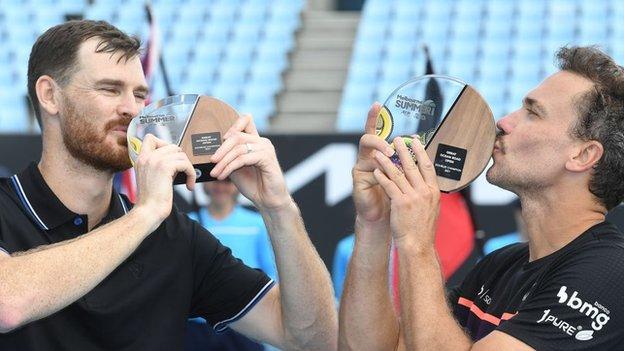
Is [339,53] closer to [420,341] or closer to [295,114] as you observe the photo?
[295,114]

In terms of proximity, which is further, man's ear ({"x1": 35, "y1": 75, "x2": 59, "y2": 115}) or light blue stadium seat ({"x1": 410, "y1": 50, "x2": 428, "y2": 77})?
light blue stadium seat ({"x1": 410, "y1": 50, "x2": 428, "y2": 77})

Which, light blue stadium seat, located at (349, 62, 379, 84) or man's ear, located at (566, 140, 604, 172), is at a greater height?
man's ear, located at (566, 140, 604, 172)

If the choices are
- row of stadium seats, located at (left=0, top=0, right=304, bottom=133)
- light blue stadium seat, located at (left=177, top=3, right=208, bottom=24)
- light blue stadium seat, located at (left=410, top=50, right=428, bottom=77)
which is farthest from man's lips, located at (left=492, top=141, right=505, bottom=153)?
light blue stadium seat, located at (left=177, top=3, right=208, bottom=24)

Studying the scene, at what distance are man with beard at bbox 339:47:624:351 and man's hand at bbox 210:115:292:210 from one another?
25 cm

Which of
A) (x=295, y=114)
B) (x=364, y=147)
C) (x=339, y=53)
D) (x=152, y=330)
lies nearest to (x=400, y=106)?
(x=364, y=147)

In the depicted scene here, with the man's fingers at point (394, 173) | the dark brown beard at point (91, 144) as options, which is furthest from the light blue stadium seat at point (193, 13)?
the man's fingers at point (394, 173)

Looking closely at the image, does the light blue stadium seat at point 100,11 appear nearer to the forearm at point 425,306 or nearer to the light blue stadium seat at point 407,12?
the light blue stadium seat at point 407,12

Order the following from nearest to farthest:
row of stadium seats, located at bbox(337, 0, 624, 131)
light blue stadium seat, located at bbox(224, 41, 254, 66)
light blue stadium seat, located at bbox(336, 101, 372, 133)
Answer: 1. light blue stadium seat, located at bbox(336, 101, 372, 133)
2. row of stadium seats, located at bbox(337, 0, 624, 131)
3. light blue stadium seat, located at bbox(224, 41, 254, 66)

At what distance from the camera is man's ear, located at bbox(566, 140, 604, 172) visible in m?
2.86

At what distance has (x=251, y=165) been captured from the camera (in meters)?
3.01

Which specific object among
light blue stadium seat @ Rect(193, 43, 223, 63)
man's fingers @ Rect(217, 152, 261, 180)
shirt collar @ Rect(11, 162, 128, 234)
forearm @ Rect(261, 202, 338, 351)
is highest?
man's fingers @ Rect(217, 152, 261, 180)

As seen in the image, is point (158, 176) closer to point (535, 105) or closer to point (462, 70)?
point (535, 105)

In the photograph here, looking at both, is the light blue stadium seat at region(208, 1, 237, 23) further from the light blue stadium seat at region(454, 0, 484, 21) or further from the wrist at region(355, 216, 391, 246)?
the wrist at region(355, 216, 391, 246)

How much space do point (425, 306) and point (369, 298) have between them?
360 mm
